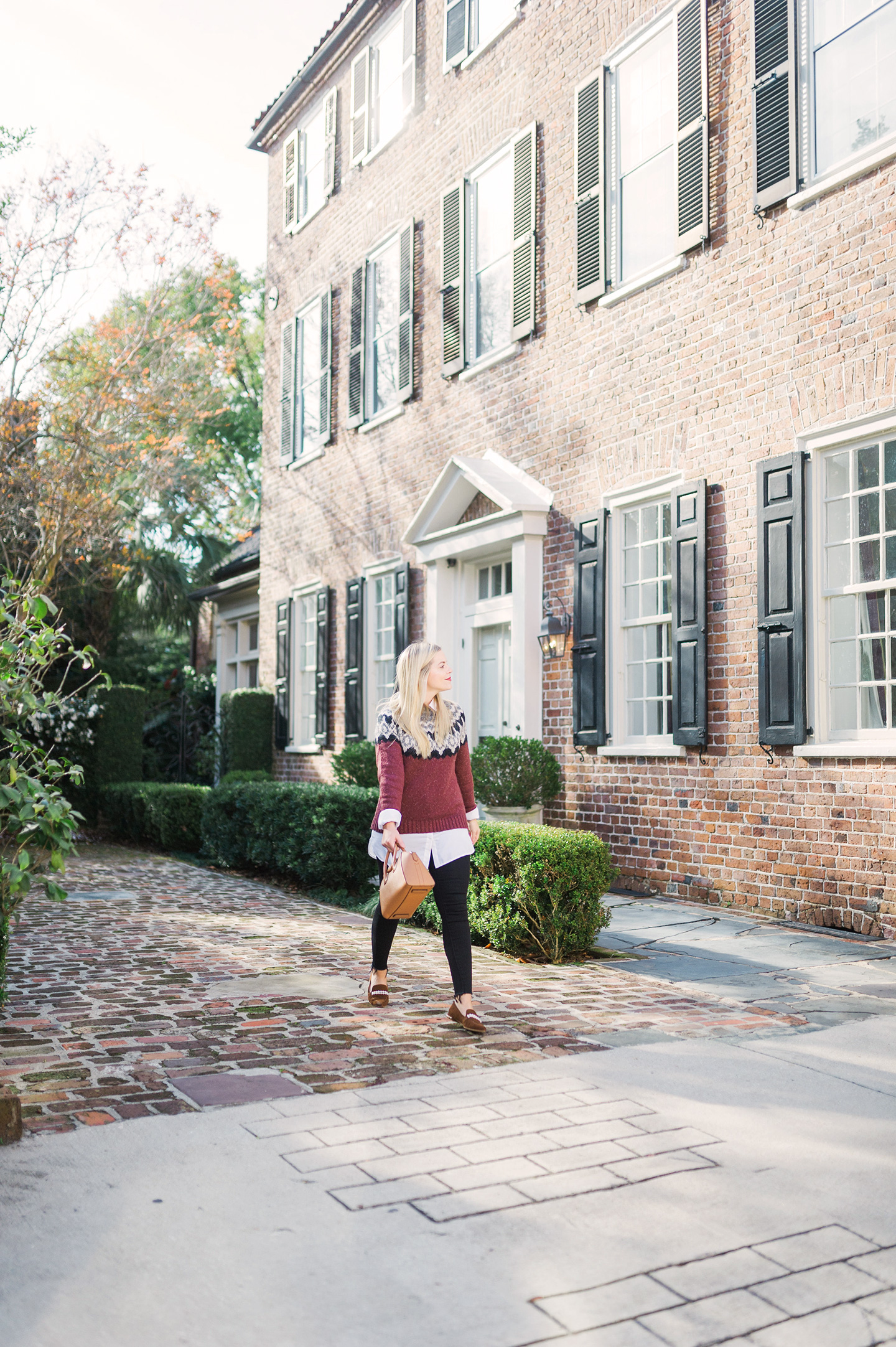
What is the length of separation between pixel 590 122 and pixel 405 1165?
994 centimetres

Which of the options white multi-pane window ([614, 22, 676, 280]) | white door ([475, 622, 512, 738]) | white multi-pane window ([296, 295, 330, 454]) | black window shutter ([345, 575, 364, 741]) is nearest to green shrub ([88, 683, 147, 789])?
black window shutter ([345, 575, 364, 741])

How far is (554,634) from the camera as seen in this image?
1085 centimetres

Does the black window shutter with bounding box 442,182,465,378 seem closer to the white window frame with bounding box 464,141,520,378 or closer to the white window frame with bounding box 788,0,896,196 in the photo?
the white window frame with bounding box 464,141,520,378

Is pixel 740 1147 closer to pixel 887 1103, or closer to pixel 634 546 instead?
pixel 887 1103

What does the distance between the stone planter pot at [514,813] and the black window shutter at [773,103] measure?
5340 millimetres

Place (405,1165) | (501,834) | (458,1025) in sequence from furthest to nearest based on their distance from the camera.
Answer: (501,834) < (458,1025) < (405,1165)

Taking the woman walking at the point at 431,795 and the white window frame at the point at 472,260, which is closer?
the woman walking at the point at 431,795

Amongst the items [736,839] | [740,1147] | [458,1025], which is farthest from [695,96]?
[740,1147]

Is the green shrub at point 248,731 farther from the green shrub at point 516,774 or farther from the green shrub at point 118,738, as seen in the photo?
the green shrub at point 516,774

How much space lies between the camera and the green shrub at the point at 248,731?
1734 cm

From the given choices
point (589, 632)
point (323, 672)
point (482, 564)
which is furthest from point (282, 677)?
point (589, 632)

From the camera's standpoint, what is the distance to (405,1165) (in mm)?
3393

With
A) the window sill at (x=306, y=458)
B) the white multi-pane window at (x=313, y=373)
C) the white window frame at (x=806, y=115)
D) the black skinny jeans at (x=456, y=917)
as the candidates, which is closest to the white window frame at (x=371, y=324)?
the white multi-pane window at (x=313, y=373)

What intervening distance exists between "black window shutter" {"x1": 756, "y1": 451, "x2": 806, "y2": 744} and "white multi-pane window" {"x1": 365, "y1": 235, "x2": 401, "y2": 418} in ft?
22.8
